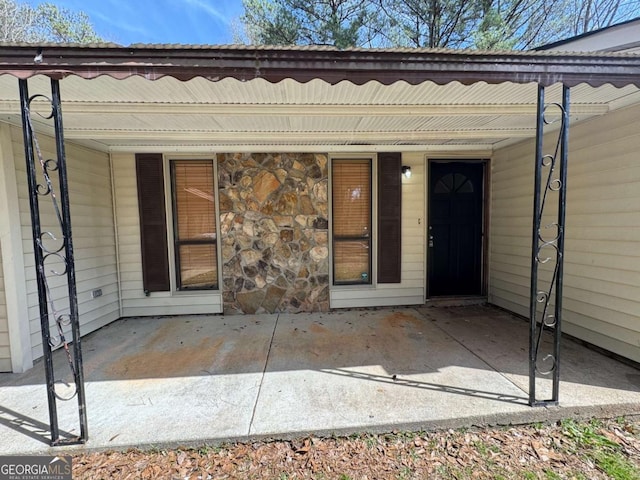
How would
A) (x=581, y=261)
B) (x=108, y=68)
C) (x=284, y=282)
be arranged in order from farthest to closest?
1. (x=284, y=282)
2. (x=581, y=261)
3. (x=108, y=68)

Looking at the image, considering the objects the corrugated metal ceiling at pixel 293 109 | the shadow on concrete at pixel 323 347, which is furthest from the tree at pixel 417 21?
the shadow on concrete at pixel 323 347

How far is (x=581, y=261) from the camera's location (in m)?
3.15

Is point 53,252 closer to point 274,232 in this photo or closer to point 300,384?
point 300,384

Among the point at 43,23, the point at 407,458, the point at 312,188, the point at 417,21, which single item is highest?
the point at 43,23

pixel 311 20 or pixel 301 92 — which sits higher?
pixel 311 20

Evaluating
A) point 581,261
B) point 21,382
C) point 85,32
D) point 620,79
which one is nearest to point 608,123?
point 620,79

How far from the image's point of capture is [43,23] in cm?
848

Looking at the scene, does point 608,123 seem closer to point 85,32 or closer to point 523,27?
point 523,27

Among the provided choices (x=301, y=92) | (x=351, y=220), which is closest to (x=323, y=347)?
(x=351, y=220)

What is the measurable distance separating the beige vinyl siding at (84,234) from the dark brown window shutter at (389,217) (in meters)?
3.70

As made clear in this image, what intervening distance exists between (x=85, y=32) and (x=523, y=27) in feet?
36.3

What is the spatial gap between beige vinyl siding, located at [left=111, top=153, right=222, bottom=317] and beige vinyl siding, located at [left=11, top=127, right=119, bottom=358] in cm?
10

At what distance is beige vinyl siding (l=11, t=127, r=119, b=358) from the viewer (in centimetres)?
288

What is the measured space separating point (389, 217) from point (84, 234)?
3902mm
